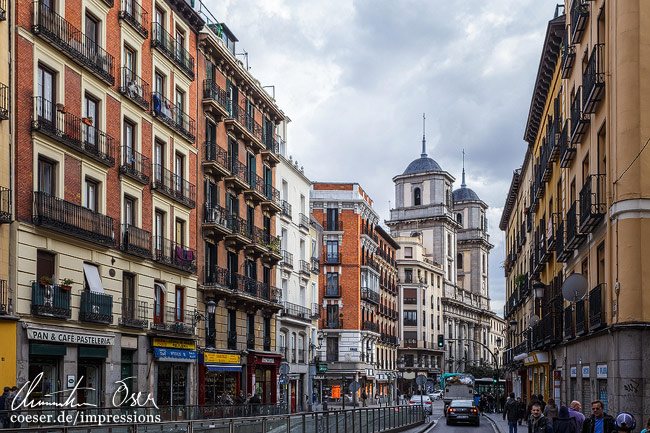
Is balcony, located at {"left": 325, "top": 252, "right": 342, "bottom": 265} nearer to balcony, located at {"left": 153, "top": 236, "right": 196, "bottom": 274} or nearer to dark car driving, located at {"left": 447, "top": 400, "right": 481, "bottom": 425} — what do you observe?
dark car driving, located at {"left": 447, "top": 400, "right": 481, "bottom": 425}

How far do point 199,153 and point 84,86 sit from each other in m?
11.6

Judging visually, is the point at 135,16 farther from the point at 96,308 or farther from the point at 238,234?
the point at 238,234

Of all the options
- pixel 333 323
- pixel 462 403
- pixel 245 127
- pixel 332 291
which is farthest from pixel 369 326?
pixel 245 127

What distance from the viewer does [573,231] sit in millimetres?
27359

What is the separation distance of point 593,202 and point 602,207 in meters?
0.90

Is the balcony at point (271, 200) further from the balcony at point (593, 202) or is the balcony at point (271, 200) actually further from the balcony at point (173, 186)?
the balcony at point (593, 202)

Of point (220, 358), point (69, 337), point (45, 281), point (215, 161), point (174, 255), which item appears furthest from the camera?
point (220, 358)

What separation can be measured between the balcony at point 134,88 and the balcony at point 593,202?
17.8 meters

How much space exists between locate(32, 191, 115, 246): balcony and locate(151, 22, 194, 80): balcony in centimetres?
896

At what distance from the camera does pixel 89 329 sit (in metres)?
30.6

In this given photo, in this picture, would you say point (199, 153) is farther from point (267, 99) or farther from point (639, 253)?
point (639, 253)

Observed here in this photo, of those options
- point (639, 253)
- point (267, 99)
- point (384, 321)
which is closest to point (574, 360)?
point (639, 253)

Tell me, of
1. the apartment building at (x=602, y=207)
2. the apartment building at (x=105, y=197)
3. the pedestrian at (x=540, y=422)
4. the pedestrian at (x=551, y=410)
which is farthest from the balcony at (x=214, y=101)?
the pedestrian at (x=540, y=422)

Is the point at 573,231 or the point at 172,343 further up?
the point at 573,231
